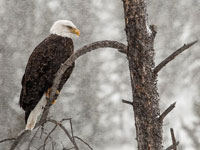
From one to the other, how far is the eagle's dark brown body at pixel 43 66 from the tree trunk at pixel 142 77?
3.54 ft

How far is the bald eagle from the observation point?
7.92 feet

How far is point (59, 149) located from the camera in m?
5.62

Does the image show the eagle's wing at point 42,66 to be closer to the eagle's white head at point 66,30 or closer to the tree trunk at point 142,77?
the eagle's white head at point 66,30

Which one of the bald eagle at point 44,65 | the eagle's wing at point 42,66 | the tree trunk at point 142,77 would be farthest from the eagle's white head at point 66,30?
the tree trunk at point 142,77

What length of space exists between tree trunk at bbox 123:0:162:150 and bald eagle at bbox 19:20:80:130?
42.6 inches

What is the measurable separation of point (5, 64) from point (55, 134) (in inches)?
56.6

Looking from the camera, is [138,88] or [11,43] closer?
[138,88]

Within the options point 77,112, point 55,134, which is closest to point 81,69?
point 77,112

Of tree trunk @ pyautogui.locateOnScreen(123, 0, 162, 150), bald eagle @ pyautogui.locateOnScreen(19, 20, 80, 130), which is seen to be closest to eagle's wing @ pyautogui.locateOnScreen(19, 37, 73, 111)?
bald eagle @ pyautogui.locateOnScreen(19, 20, 80, 130)

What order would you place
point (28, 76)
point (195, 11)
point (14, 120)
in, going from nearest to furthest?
point (28, 76) → point (14, 120) → point (195, 11)

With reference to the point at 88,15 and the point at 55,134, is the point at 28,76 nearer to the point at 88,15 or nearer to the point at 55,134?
the point at 55,134

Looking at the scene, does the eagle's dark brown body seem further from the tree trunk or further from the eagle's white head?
the tree trunk

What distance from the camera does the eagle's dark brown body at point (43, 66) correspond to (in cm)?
241

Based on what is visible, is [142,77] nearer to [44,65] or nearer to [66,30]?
[44,65]
